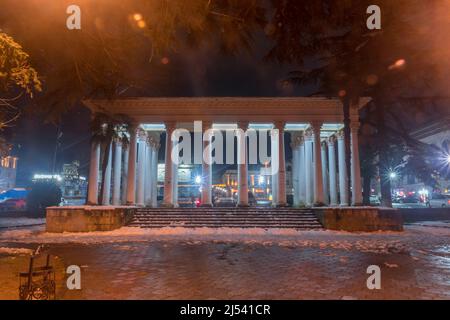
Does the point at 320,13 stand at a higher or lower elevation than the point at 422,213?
higher

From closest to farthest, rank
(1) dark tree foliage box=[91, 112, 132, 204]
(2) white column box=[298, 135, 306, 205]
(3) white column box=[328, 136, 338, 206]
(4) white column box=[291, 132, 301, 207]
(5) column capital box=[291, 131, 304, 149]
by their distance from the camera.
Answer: (1) dark tree foliage box=[91, 112, 132, 204] → (3) white column box=[328, 136, 338, 206] → (2) white column box=[298, 135, 306, 205] → (5) column capital box=[291, 131, 304, 149] → (4) white column box=[291, 132, 301, 207]

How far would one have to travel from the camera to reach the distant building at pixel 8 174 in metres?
76.5

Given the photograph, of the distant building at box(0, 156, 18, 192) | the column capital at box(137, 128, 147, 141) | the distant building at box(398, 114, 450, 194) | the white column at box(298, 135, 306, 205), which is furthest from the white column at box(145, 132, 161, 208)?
the distant building at box(0, 156, 18, 192)

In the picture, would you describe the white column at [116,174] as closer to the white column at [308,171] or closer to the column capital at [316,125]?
the column capital at [316,125]

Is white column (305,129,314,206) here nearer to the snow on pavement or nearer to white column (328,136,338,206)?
white column (328,136,338,206)

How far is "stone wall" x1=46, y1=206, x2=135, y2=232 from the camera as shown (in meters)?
19.3

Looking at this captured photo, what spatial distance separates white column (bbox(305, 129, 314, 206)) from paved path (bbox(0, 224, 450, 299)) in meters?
19.7

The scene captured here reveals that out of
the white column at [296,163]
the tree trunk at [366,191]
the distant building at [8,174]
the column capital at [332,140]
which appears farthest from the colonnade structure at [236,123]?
the distant building at [8,174]

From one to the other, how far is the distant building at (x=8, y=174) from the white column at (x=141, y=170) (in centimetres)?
6040

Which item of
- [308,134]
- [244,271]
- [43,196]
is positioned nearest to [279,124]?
[308,134]

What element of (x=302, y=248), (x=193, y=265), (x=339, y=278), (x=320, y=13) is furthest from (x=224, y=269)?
(x=320, y=13)

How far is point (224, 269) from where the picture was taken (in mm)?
8547
